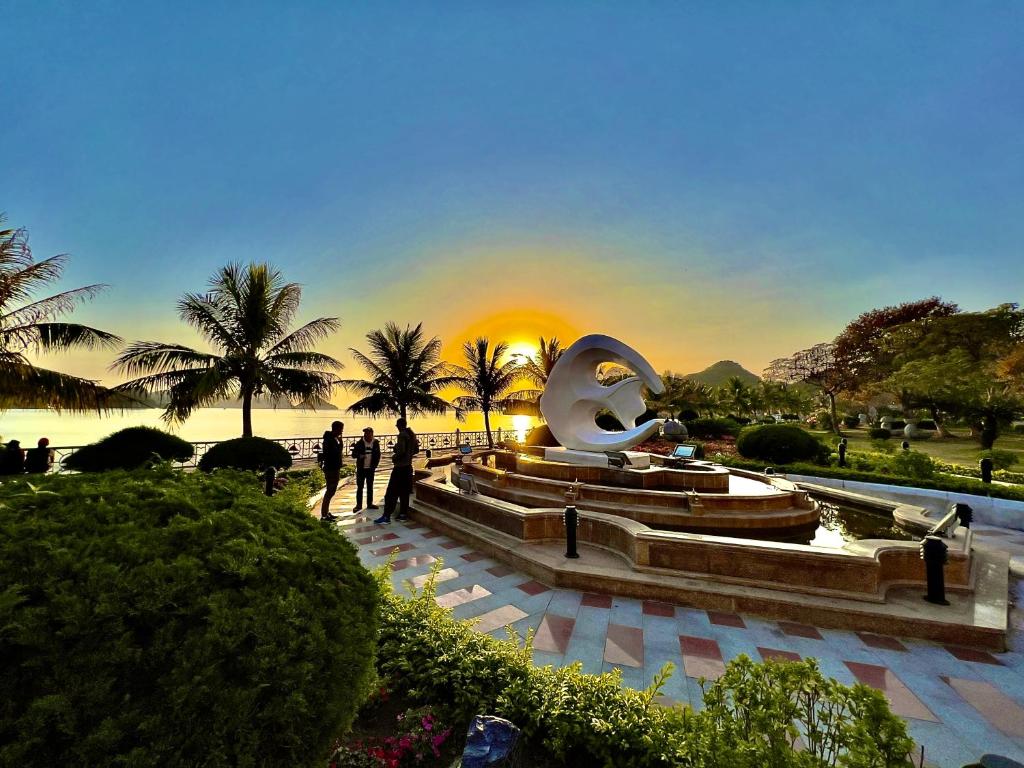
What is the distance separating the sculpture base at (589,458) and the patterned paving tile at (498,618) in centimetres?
546

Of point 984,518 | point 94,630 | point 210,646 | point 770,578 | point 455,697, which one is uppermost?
point 94,630

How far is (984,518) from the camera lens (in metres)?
9.03

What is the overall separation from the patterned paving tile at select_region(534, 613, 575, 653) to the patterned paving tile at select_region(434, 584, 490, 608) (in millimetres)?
1065

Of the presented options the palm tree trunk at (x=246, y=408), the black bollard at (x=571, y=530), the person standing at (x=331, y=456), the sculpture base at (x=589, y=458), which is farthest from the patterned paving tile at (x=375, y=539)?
the palm tree trunk at (x=246, y=408)

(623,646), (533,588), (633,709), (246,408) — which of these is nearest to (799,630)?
(623,646)

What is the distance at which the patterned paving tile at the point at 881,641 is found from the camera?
438 cm

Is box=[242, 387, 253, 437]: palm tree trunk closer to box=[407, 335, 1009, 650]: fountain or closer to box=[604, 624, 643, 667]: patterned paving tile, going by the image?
box=[407, 335, 1009, 650]: fountain

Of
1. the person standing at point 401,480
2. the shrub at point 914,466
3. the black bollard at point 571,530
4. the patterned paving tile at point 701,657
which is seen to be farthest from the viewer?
the shrub at point 914,466

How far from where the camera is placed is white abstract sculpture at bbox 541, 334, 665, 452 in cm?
1095

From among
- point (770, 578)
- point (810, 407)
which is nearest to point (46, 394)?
point (770, 578)

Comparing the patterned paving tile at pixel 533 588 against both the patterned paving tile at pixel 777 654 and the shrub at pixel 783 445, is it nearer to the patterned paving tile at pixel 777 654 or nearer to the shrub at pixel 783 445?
the patterned paving tile at pixel 777 654

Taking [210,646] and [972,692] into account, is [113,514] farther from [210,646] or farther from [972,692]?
[972,692]

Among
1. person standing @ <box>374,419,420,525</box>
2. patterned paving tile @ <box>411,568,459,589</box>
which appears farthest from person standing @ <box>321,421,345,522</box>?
patterned paving tile @ <box>411,568,459,589</box>

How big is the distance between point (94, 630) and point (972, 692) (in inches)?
249
